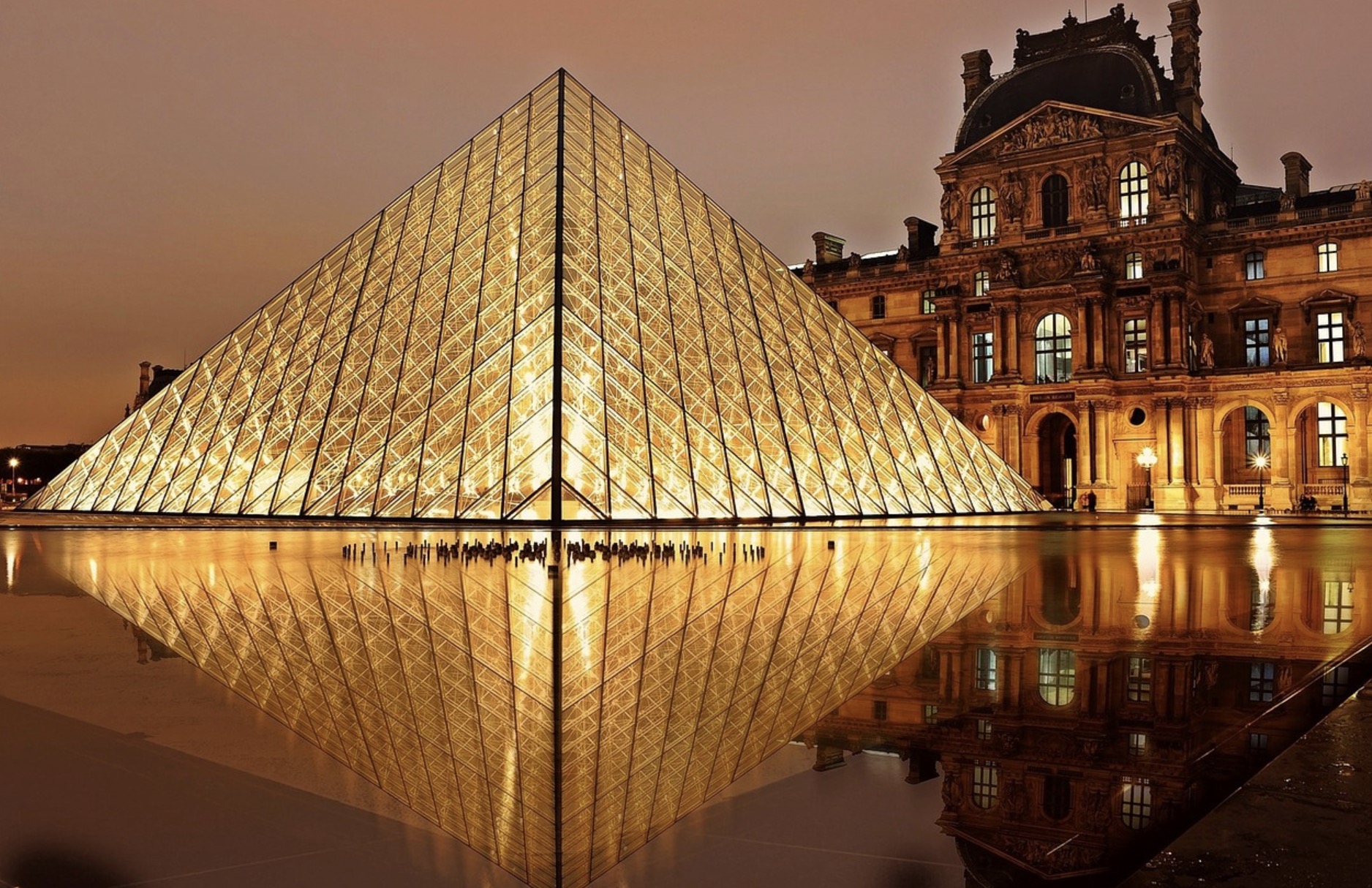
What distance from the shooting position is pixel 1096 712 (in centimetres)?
502

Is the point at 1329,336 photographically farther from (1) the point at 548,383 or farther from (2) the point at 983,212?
(1) the point at 548,383

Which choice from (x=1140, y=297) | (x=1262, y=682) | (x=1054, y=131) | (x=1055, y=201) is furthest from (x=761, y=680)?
(x=1054, y=131)

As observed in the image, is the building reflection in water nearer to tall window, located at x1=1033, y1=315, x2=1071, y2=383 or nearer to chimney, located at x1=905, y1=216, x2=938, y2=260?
tall window, located at x1=1033, y1=315, x2=1071, y2=383

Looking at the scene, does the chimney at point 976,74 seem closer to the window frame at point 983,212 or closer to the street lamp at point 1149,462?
the window frame at point 983,212

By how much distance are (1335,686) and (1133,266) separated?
1683 inches

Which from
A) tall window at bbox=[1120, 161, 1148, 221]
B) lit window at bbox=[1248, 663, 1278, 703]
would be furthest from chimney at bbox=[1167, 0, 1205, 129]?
lit window at bbox=[1248, 663, 1278, 703]

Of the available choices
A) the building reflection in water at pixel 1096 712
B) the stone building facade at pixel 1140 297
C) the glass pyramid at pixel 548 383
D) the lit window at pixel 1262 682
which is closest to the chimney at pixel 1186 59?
the stone building facade at pixel 1140 297

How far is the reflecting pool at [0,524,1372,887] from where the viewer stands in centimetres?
360

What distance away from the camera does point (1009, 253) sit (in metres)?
47.1

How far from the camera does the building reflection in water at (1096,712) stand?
3.34m

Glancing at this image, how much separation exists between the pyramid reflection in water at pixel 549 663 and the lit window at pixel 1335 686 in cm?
215

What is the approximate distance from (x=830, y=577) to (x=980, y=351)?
38.9m

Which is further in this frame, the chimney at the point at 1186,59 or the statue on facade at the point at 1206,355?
the chimney at the point at 1186,59

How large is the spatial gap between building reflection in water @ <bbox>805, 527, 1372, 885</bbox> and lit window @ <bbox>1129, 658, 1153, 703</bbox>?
17 millimetres
